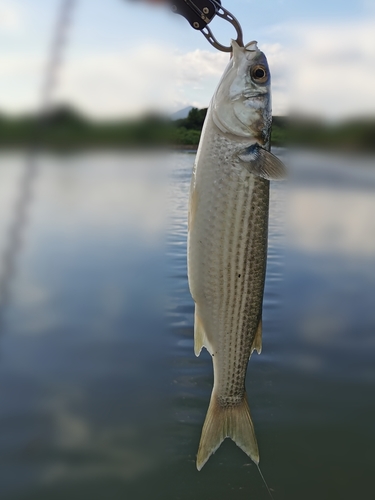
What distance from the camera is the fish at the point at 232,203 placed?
6.25 feet

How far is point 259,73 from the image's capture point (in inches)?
76.3

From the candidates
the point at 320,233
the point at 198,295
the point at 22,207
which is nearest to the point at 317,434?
the point at 198,295

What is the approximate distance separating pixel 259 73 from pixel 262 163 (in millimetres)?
335

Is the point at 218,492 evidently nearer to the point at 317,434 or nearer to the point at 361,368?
the point at 317,434

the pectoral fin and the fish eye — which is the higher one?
the fish eye

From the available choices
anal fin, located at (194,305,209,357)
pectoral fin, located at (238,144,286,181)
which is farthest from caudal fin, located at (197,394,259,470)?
pectoral fin, located at (238,144,286,181)

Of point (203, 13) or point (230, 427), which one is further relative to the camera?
point (230, 427)

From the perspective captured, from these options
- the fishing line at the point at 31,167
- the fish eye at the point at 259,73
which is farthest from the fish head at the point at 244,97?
the fishing line at the point at 31,167

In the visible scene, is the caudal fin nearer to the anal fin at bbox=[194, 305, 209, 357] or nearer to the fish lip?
the anal fin at bbox=[194, 305, 209, 357]

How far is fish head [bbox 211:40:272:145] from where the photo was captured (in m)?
1.91

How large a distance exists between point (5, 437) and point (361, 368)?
3731 millimetres

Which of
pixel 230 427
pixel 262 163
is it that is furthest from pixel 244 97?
pixel 230 427

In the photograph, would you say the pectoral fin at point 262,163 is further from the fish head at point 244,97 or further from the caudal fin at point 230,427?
the caudal fin at point 230,427

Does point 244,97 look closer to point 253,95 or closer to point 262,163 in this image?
point 253,95
